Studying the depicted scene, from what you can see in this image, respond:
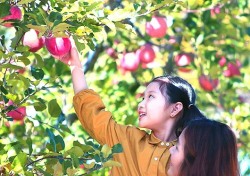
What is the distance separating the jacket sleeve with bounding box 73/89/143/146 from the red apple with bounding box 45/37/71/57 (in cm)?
15

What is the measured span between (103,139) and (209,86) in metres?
2.17

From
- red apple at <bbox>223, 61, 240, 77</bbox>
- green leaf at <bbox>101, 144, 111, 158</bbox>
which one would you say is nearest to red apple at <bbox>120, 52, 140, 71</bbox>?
red apple at <bbox>223, 61, 240, 77</bbox>

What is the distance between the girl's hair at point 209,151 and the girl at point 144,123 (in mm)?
138

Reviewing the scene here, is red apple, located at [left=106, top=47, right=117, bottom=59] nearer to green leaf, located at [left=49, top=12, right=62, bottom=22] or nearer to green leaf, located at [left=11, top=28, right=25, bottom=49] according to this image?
green leaf, located at [left=11, top=28, right=25, bottom=49]

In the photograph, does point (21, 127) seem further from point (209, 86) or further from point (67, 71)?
point (209, 86)

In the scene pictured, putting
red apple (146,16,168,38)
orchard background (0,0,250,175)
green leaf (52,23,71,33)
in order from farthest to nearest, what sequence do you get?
red apple (146,16,168,38), orchard background (0,0,250,175), green leaf (52,23,71,33)

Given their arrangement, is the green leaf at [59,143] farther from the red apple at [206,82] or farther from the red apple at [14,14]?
the red apple at [206,82]

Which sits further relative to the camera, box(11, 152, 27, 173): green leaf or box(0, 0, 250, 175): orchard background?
box(0, 0, 250, 175): orchard background

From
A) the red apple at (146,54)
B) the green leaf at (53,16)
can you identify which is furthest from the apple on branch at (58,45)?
the red apple at (146,54)

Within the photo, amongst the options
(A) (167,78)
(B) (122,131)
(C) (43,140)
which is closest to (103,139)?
(B) (122,131)

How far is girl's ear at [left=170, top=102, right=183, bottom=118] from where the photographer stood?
2.94m

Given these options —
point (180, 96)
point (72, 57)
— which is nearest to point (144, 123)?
point (180, 96)

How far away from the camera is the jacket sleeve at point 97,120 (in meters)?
2.87

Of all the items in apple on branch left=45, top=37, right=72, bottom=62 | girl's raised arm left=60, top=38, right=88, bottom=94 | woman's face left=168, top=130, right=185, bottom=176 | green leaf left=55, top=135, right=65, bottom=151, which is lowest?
woman's face left=168, top=130, right=185, bottom=176
